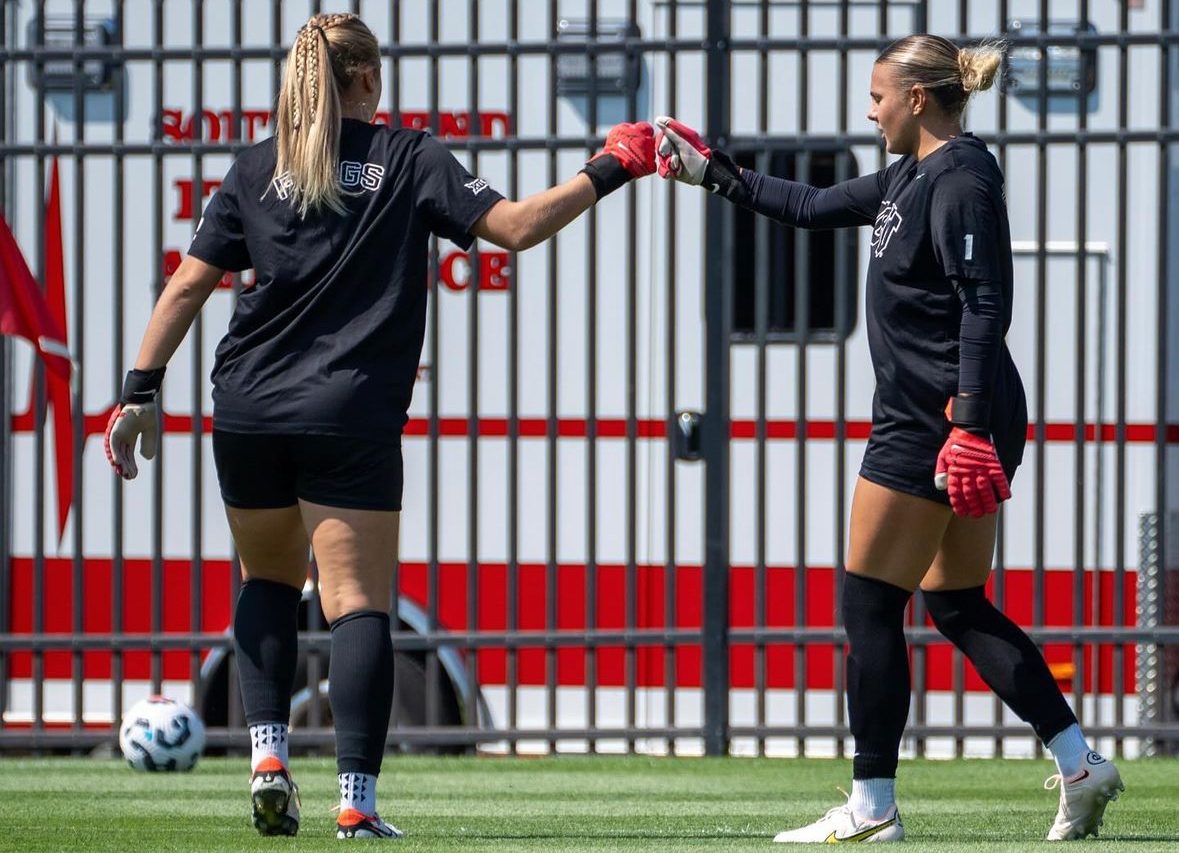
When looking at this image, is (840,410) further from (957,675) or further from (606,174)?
(606,174)

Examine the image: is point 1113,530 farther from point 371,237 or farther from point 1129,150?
point 371,237

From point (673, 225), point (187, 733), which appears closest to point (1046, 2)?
point (673, 225)

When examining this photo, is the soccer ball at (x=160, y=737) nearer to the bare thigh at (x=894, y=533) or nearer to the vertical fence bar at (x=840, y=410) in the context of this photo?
the vertical fence bar at (x=840, y=410)

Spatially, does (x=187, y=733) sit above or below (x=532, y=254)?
below

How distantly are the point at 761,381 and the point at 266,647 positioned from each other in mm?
2490

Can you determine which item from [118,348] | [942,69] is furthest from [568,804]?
[118,348]

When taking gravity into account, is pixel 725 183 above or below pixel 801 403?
above

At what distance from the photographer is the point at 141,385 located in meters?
3.83

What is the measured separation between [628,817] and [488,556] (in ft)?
7.66

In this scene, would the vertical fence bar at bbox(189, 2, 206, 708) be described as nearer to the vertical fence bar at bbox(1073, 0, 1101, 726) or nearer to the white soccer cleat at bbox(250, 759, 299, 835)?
the white soccer cleat at bbox(250, 759, 299, 835)

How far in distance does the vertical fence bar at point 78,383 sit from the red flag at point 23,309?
0.12 m

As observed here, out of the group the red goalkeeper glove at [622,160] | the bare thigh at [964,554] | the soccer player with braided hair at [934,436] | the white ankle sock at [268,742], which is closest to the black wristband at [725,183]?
the red goalkeeper glove at [622,160]

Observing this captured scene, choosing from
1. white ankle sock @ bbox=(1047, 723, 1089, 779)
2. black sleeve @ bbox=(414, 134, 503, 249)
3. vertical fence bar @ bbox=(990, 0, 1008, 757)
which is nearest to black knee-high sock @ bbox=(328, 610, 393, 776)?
black sleeve @ bbox=(414, 134, 503, 249)

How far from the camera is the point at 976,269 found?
3.41m
